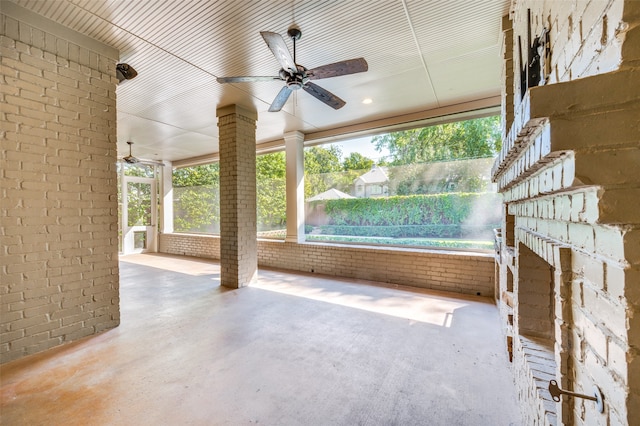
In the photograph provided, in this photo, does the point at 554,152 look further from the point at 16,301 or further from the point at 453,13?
the point at 16,301

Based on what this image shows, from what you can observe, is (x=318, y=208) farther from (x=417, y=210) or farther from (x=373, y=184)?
(x=417, y=210)

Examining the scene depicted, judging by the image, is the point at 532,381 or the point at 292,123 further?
the point at 292,123

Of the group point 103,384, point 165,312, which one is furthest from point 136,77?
point 103,384

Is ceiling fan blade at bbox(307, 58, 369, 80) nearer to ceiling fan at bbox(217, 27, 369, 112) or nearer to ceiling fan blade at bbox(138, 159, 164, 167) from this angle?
ceiling fan at bbox(217, 27, 369, 112)

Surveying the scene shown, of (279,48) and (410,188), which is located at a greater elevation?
(279,48)

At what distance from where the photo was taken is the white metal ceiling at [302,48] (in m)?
2.40

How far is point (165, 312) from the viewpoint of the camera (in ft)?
11.7

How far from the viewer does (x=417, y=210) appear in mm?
4988

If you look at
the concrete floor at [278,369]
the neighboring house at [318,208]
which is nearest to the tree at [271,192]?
the neighboring house at [318,208]

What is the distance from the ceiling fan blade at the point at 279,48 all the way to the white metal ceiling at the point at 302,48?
457 millimetres

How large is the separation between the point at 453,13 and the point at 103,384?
14.0ft

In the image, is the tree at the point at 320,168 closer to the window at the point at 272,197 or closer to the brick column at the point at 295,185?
the brick column at the point at 295,185

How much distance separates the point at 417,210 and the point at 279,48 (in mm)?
3716

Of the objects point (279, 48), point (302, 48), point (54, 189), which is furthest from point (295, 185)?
point (54, 189)
